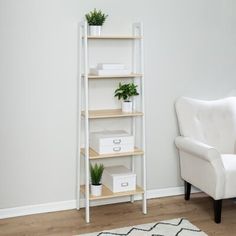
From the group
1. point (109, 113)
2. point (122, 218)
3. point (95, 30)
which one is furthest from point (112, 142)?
point (95, 30)

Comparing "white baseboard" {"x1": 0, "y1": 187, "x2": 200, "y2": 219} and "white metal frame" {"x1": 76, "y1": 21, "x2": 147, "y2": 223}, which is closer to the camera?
"white metal frame" {"x1": 76, "y1": 21, "x2": 147, "y2": 223}

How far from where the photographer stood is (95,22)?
10.4ft

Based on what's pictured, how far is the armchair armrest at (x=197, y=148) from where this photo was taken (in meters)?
3.08

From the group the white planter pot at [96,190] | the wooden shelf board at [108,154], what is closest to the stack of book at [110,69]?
the wooden shelf board at [108,154]

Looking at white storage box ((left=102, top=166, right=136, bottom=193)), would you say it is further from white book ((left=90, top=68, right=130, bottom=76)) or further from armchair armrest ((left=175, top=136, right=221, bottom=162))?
white book ((left=90, top=68, right=130, bottom=76))

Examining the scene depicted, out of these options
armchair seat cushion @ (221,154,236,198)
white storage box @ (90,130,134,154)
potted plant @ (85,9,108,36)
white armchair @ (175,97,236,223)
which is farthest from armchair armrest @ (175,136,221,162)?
potted plant @ (85,9,108,36)

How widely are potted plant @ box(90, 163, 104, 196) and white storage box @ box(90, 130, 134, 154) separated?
16cm

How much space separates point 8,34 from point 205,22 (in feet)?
5.74

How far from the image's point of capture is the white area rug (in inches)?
117

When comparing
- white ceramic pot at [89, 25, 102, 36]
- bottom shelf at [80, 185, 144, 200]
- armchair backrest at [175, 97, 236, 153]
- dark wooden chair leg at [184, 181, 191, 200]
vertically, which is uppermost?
white ceramic pot at [89, 25, 102, 36]

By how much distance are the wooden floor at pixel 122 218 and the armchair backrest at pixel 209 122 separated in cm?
55

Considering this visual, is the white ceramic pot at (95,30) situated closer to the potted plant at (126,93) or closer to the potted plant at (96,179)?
the potted plant at (126,93)

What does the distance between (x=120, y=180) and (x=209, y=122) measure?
1006 millimetres

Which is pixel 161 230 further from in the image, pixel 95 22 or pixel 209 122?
pixel 95 22
